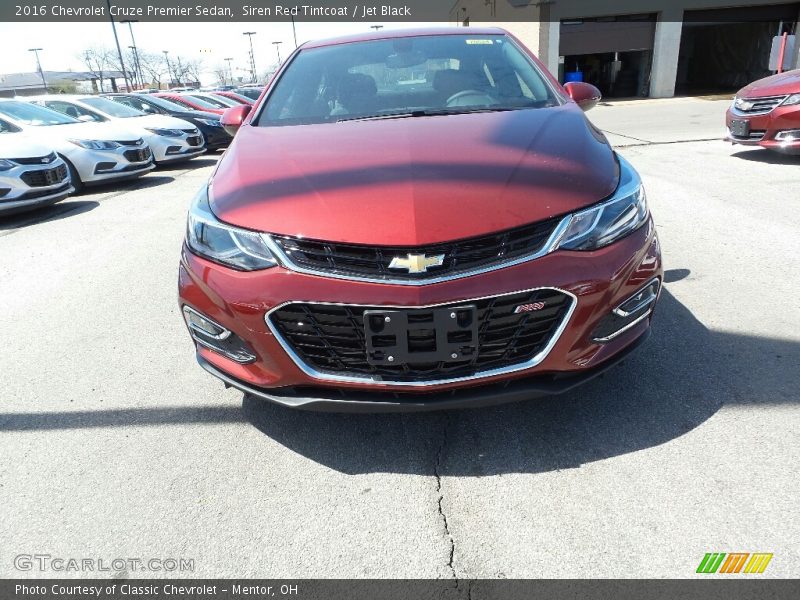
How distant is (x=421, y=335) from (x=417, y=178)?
1.94ft

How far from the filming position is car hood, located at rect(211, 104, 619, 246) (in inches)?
75.9

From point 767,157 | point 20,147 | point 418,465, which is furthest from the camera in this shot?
point 767,157

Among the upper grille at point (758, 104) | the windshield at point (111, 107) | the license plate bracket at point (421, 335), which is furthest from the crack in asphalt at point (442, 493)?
the windshield at point (111, 107)

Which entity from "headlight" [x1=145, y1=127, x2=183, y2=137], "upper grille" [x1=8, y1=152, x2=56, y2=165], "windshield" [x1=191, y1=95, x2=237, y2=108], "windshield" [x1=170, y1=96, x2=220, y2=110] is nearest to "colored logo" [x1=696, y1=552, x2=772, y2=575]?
"upper grille" [x1=8, y1=152, x2=56, y2=165]

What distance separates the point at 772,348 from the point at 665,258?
61.6 inches

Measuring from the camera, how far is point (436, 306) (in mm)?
1864

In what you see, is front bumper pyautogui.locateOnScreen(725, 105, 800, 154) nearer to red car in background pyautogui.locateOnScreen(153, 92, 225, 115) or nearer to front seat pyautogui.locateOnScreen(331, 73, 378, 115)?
front seat pyautogui.locateOnScreen(331, 73, 378, 115)

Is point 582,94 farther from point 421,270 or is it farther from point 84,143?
point 84,143

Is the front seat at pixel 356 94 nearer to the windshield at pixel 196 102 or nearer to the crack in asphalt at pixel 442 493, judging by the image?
the crack in asphalt at pixel 442 493

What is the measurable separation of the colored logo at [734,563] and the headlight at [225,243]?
168 centimetres

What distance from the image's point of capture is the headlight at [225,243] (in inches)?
78.9

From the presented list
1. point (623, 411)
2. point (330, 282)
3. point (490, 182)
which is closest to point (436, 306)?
point (330, 282)

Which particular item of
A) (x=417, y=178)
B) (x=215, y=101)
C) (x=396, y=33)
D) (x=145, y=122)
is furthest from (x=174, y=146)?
(x=417, y=178)

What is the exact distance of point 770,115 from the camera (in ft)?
24.1
